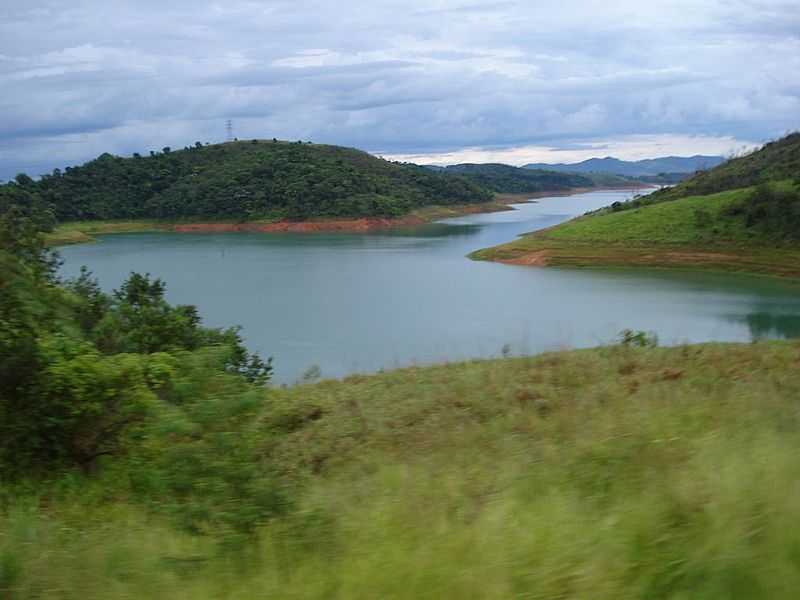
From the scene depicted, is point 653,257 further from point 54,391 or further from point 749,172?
point 54,391

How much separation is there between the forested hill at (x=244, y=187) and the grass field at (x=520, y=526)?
2892 inches

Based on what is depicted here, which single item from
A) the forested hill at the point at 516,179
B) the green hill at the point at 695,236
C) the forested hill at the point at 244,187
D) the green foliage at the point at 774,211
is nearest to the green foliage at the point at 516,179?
the forested hill at the point at 516,179

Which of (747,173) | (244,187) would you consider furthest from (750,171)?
(244,187)

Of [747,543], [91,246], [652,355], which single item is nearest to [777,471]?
[747,543]

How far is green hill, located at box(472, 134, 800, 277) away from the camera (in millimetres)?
43312

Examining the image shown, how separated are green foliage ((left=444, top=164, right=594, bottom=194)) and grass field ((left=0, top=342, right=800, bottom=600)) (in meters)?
125

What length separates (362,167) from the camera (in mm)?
101062

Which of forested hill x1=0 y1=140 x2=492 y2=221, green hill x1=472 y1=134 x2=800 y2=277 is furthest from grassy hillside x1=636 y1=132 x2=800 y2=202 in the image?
forested hill x1=0 y1=140 x2=492 y2=221

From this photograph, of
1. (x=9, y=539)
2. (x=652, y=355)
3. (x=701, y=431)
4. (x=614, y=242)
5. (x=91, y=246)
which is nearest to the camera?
(x=9, y=539)

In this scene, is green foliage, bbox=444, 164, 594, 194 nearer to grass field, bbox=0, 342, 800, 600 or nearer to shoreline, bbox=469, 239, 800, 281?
shoreline, bbox=469, 239, 800, 281

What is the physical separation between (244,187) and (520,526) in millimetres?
84010

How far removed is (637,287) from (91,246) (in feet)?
145

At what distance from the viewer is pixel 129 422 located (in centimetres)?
790

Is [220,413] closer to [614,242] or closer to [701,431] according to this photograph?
[701,431]
